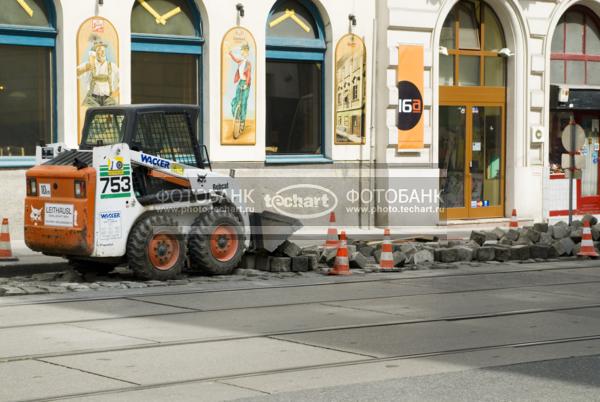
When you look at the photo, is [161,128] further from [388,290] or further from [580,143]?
[580,143]

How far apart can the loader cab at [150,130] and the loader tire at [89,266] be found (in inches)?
63.6

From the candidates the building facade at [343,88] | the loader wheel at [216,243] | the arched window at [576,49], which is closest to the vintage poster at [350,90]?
the building facade at [343,88]

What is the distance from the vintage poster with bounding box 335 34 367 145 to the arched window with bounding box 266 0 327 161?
39 centimetres

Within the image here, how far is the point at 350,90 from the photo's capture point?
25.0 m

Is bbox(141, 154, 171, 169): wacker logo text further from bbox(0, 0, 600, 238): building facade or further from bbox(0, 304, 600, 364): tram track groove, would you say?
bbox(0, 0, 600, 238): building facade

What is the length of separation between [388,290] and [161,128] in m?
3.96

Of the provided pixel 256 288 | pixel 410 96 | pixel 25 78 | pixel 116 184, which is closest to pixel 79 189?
pixel 116 184

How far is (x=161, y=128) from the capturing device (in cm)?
1612

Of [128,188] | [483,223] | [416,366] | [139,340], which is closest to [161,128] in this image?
[128,188]

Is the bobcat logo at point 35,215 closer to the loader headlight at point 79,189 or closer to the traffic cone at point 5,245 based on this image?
the loader headlight at point 79,189

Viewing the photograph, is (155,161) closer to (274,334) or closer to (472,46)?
(274,334)

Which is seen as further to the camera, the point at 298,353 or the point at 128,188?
the point at 128,188

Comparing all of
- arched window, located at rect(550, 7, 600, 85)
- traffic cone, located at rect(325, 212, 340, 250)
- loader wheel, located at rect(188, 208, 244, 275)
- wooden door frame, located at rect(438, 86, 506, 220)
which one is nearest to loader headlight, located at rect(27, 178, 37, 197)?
loader wheel, located at rect(188, 208, 244, 275)

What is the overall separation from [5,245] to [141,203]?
3.55 metres
